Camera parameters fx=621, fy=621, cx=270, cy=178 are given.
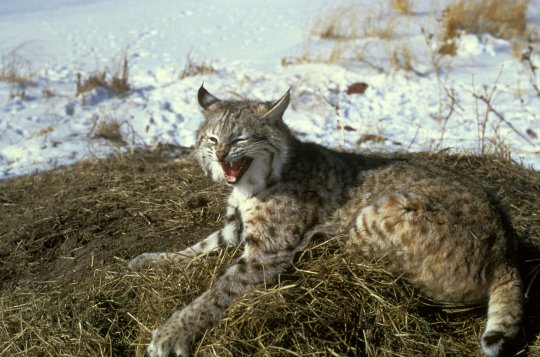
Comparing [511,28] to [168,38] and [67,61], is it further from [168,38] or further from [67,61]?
[67,61]

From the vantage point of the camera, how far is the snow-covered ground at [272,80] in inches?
307

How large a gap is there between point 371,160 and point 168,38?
8410 millimetres

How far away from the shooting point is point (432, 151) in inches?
247

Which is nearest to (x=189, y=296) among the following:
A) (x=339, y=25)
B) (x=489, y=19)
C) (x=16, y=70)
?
(x=16, y=70)

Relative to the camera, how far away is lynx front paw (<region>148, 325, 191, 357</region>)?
3.45 m

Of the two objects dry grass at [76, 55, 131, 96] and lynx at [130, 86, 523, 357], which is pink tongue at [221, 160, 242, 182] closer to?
lynx at [130, 86, 523, 357]

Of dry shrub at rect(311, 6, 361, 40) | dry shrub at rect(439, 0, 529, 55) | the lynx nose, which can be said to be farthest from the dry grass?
the lynx nose

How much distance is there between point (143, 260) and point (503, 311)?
237 cm

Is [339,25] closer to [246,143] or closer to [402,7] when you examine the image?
[402,7]

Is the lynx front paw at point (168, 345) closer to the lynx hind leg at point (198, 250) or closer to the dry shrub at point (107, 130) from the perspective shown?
the lynx hind leg at point (198, 250)

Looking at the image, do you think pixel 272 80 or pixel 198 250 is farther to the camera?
pixel 272 80

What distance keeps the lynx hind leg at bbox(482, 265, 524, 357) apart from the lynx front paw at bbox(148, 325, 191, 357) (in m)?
1.64

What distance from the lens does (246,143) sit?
389 centimetres

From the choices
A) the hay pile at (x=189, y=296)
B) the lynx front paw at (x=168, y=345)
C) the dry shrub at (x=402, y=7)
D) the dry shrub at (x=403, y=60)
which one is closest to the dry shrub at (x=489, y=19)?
the dry shrub at (x=403, y=60)
